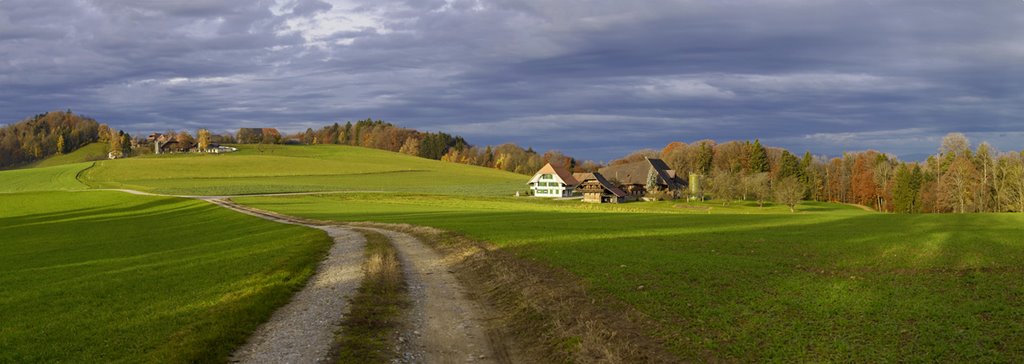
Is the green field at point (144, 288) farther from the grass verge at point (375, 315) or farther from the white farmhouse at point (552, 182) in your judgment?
the white farmhouse at point (552, 182)

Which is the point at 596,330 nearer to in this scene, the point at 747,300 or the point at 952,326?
the point at 747,300

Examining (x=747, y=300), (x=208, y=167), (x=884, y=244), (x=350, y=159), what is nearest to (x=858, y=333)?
(x=747, y=300)

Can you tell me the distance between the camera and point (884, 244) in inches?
1012

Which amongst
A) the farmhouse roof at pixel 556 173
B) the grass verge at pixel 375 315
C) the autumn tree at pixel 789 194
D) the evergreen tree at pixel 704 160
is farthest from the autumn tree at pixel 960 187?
the grass verge at pixel 375 315

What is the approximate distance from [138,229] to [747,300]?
46.4 m

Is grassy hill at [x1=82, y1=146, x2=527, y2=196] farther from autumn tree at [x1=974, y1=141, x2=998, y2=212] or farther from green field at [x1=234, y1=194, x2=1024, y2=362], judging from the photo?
green field at [x1=234, y1=194, x2=1024, y2=362]

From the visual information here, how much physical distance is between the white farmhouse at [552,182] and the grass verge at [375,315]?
100 meters

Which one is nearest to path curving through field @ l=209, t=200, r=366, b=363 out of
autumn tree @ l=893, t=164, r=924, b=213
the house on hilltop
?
the house on hilltop

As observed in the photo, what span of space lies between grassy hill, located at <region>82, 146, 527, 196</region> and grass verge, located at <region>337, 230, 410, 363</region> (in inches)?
3481

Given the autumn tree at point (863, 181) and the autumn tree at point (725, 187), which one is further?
the autumn tree at point (863, 181)

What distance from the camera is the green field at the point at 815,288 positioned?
11070mm

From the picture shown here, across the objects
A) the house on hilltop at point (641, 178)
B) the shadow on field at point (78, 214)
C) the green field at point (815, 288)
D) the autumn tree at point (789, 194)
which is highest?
the house on hilltop at point (641, 178)

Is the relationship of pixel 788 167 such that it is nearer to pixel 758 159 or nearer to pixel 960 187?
pixel 758 159

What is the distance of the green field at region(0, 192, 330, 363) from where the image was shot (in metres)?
13.2
